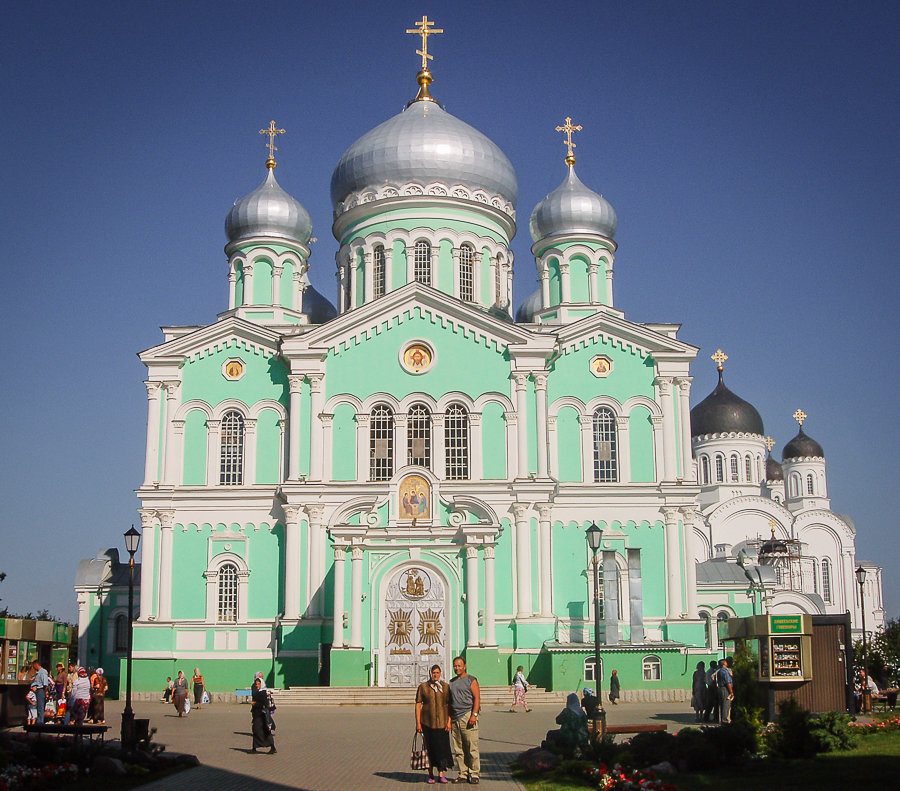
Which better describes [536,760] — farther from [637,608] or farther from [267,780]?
[637,608]

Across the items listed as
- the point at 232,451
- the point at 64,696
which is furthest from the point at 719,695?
the point at 232,451

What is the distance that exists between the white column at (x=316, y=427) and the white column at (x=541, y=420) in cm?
587

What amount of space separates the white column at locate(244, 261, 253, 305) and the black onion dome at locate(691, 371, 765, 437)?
31392 millimetres

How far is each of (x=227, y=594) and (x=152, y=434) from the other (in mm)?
4946

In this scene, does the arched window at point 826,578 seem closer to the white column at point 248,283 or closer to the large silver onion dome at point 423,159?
the large silver onion dome at point 423,159

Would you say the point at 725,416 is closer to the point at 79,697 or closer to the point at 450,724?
the point at 79,697

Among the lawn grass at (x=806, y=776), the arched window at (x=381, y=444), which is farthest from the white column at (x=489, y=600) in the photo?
the lawn grass at (x=806, y=776)

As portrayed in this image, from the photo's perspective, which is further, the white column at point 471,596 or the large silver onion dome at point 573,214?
the large silver onion dome at point 573,214

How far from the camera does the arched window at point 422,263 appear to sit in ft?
119

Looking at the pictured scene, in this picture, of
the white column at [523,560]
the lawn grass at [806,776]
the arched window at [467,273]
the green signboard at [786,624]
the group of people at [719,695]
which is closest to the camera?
the lawn grass at [806,776]

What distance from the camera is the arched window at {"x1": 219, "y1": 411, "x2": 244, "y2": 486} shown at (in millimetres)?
32906

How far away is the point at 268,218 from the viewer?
1462 inches

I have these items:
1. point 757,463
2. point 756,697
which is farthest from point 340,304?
point 757,463

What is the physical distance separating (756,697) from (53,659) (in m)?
14.1
